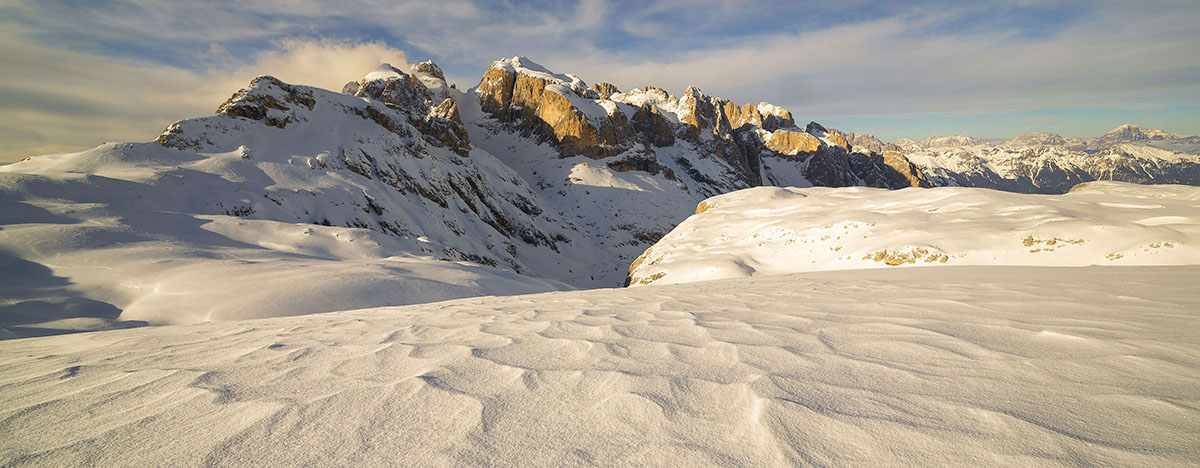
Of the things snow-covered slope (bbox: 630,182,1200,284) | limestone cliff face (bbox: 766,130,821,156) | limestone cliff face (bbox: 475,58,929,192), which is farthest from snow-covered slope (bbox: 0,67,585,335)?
limestone cliff face (bbox: 766,130,821,156)

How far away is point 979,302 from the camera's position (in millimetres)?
3711

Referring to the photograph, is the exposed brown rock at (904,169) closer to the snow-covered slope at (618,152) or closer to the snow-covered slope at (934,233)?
the snow-covered slope at (618,152)

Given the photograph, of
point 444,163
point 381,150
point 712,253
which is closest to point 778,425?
point 712,253


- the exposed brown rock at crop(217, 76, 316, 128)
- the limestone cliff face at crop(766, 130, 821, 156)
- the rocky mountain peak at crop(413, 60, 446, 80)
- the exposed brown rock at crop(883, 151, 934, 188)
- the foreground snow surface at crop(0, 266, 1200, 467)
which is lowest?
the foreground snow surface at crop(0, 266, 1200, 467)

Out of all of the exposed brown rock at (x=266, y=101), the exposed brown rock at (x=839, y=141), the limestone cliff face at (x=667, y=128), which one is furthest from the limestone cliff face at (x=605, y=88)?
the exposed brown rock at (x=266, y=101)

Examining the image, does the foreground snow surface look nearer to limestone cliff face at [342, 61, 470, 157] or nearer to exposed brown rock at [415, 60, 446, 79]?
limestone cliff face at [342, 61, 470, 157]

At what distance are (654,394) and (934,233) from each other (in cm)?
1155

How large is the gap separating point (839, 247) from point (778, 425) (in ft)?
37.8

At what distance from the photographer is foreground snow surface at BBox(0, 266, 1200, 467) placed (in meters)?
1.40

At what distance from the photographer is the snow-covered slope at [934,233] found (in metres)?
7.57

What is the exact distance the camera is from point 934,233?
33.6 feet

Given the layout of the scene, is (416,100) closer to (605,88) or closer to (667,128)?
(667,128)

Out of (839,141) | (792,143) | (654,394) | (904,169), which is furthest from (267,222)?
(904,169)

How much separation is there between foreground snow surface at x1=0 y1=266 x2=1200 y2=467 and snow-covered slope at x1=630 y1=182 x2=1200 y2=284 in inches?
237
